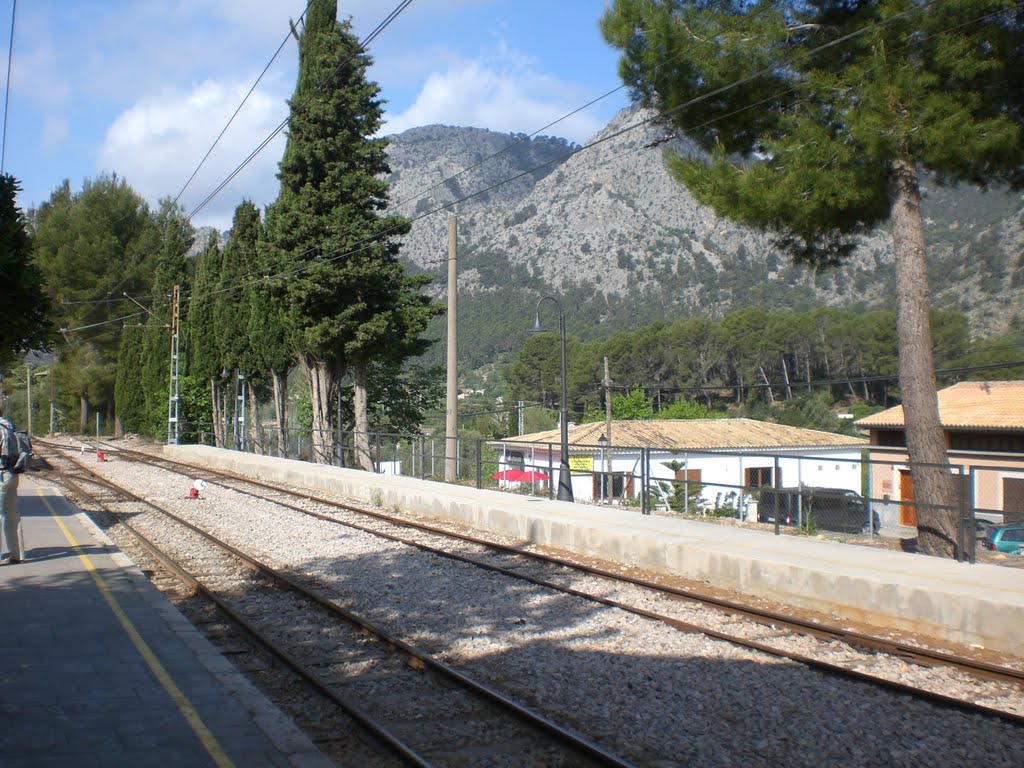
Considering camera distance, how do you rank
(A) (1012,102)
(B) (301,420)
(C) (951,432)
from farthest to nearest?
(B) (301,420)
(C) (951,432)
(A) (1012,102)

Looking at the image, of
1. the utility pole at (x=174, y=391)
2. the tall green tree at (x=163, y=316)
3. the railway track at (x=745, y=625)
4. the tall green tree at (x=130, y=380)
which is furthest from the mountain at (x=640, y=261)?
the railway track at (x=745, y=625)

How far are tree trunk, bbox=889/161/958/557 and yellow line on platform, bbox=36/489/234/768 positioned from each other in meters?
10.2

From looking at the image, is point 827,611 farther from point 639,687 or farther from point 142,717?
point 142,717

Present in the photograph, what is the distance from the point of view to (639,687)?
21.8ft

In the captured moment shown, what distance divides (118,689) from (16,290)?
662 cm

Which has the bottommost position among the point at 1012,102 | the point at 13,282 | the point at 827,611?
the point at 827,611

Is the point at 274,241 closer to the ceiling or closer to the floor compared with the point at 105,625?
closer to the ceiling

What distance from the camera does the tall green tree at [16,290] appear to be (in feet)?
34.4

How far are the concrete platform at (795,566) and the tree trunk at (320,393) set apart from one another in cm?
1679

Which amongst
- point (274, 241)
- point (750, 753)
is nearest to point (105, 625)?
point (750, 753)

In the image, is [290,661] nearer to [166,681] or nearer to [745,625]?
[166,681]

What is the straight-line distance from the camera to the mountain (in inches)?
3155

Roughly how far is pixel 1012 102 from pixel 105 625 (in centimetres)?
1324

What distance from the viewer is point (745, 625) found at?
873 cm
